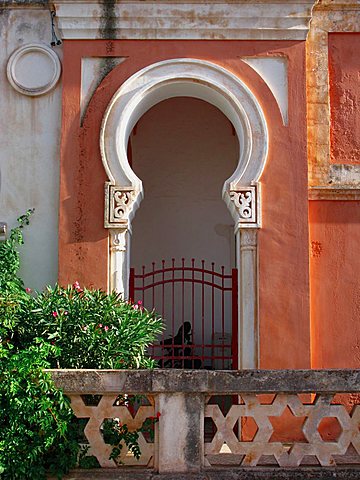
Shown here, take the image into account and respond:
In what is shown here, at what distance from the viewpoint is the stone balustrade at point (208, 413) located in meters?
6.16

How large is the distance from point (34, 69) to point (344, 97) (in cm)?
388

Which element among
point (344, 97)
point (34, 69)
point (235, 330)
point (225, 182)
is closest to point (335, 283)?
point (235, 330)

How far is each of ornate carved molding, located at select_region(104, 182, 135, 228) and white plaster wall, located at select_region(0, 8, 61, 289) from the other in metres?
0.68

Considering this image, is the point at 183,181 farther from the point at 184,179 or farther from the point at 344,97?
the point at 344,97

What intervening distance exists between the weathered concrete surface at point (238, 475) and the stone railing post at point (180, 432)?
0.08m

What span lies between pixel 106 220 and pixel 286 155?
230 centimetres

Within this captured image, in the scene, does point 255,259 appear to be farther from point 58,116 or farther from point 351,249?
point 58,116

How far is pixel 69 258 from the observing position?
9.18 m

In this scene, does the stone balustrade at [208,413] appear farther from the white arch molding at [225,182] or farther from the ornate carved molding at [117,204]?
the ornate carved molding at [117,204]

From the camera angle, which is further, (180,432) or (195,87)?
(195,87)

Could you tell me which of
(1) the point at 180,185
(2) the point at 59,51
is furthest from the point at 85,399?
(1) the point at 180,185

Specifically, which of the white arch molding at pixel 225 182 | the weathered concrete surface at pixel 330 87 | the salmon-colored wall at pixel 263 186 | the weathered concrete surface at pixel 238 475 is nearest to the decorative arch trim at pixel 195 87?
the white arch molding at pixel 225 182

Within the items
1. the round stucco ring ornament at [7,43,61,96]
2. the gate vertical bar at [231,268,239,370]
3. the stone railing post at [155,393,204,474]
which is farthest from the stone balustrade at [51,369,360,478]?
the round stucco ring ornament at [7,43,61,96]

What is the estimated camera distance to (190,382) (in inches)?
243
